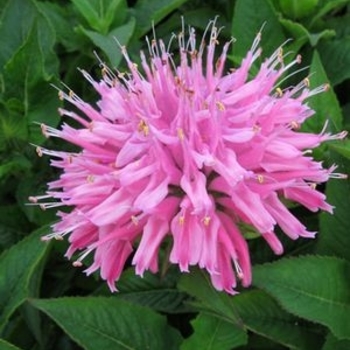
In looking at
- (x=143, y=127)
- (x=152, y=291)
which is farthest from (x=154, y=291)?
(x=143, y=127)

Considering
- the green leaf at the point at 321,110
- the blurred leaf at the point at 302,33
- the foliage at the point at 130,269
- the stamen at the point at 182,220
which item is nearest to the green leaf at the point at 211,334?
the foliage at the point at 130,269

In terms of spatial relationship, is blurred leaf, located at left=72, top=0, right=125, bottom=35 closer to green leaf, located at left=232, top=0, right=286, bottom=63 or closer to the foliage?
the foliage

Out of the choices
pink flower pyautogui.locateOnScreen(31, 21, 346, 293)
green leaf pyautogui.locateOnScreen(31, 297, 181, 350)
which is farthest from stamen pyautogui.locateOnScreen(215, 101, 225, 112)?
green leaf pyautogui.locateOnScreen(31, 297, 181, 350)

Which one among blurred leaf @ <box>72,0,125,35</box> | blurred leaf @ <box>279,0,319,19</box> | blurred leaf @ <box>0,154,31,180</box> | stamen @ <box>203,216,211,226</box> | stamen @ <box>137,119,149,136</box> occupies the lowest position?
blurred leaf @ <box>279,0,319,19</box>

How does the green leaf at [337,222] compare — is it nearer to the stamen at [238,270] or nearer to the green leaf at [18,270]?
the stamen at [238,270]

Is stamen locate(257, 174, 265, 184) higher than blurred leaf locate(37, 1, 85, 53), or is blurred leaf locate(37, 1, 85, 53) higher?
blurred leaf locate(37, 1, 85, 53)
